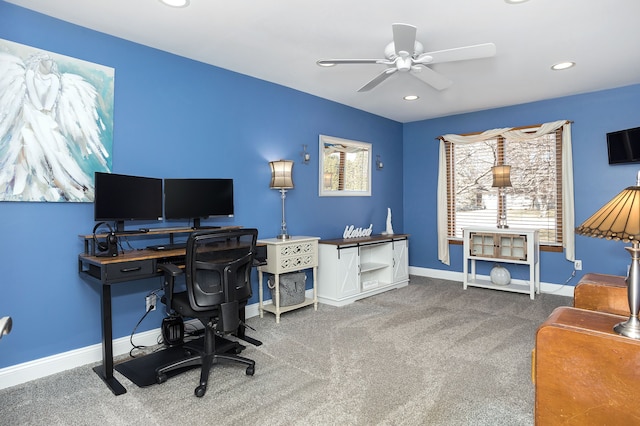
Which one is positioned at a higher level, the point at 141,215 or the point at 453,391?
the point at 141,215

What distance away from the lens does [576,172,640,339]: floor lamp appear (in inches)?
55.6

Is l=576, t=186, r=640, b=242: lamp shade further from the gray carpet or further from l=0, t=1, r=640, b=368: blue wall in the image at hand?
l=0, t=1, r=640, b=368: blue wall

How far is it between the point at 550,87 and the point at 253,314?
4.22 metres

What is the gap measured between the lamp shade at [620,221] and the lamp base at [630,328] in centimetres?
33

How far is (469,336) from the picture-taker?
3293 mm

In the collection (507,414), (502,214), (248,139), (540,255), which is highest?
(248,139)

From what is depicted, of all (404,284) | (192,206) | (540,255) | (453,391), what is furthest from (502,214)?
(192,206)

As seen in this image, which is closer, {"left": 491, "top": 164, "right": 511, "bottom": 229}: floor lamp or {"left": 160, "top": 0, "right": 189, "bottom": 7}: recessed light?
{"left": 160, "top": 0, "right": 189, "bottom": 7}: recessed light

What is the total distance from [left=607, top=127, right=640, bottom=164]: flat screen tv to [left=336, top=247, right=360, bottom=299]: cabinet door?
318cm

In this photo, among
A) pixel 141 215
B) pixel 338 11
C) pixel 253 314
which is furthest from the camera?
pixel 253 314

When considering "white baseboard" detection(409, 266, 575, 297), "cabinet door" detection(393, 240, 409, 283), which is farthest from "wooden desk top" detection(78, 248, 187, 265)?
"white baseboard" detection(409, 266, 575, 297)

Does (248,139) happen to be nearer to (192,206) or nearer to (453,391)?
(192,206)

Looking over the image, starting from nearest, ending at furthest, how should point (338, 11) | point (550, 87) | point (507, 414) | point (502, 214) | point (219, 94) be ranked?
1. point (507, 414)
2. point (338, 11)
3. point (219, 94)
4. point (550, 87)
5. point (502, 214)

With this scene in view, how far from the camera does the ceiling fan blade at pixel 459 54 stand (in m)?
2.59
